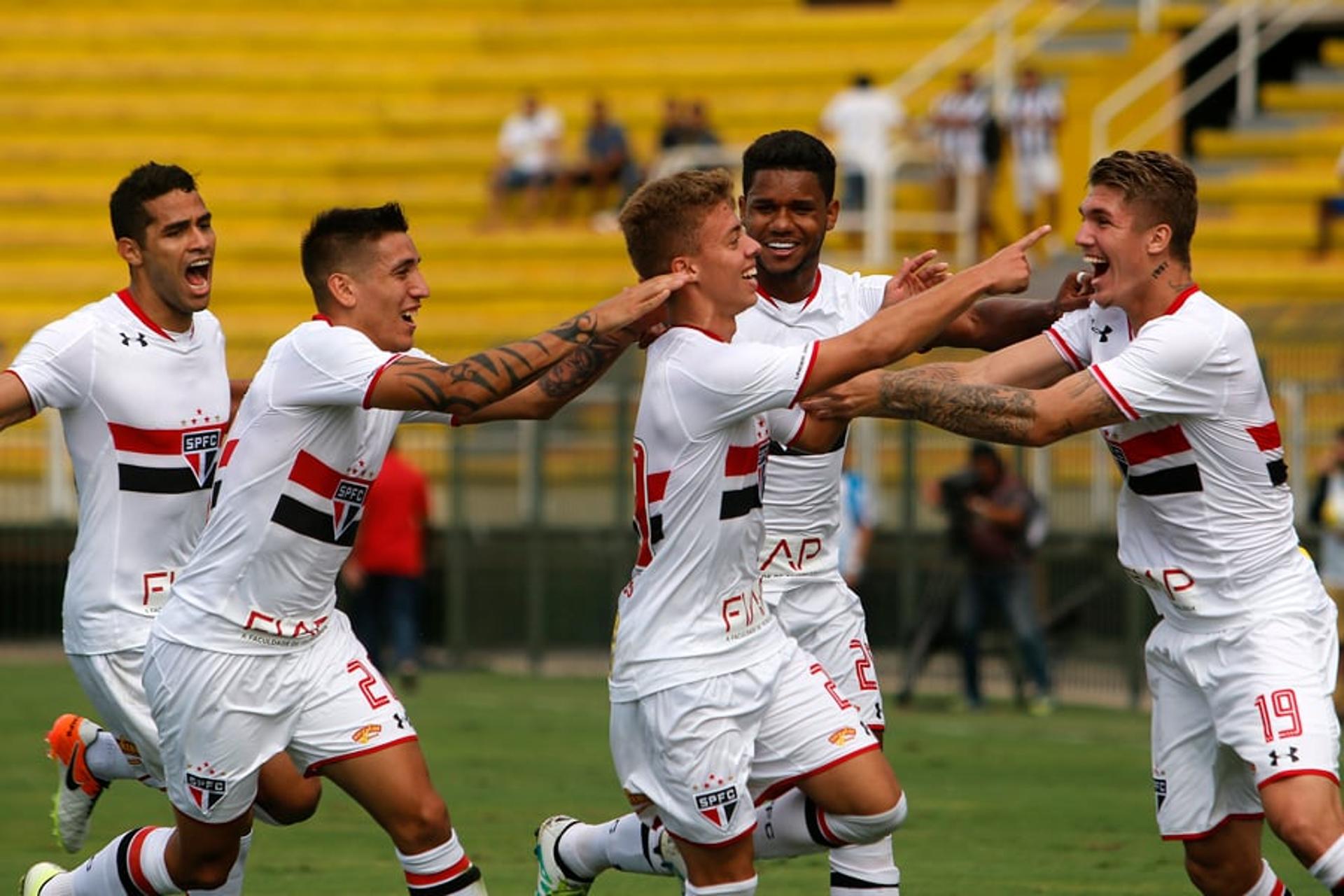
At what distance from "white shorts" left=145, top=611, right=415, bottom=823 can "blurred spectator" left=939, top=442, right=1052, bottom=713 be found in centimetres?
1034

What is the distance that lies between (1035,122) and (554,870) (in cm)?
1719

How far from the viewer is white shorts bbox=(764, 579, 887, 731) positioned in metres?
8.69

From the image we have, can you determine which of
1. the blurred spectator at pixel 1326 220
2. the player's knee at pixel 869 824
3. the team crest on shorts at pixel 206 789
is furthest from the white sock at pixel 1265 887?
the blurred spectator at pixel 1326 220

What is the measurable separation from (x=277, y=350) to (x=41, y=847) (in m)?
4.39

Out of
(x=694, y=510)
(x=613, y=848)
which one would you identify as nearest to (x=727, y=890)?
(x=694, y=510)

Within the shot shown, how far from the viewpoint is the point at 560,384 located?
782 cm

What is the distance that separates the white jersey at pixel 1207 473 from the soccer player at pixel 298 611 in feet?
7.53

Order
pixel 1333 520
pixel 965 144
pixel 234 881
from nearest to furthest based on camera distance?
1. pixel 234 881
2. pixel 1333 520
3. pixel 965 144

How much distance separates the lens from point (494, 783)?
1394cm

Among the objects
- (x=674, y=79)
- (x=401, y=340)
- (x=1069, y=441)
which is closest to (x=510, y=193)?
(x=674, y=79)

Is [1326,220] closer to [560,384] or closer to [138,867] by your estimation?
[560,384]

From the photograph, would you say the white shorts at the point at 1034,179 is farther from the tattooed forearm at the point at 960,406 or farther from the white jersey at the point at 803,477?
the tattooed forearm at the point at 960,406

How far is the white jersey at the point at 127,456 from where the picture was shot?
866 centimetres

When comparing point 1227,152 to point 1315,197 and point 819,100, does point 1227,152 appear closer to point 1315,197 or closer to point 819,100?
point 1315,197
